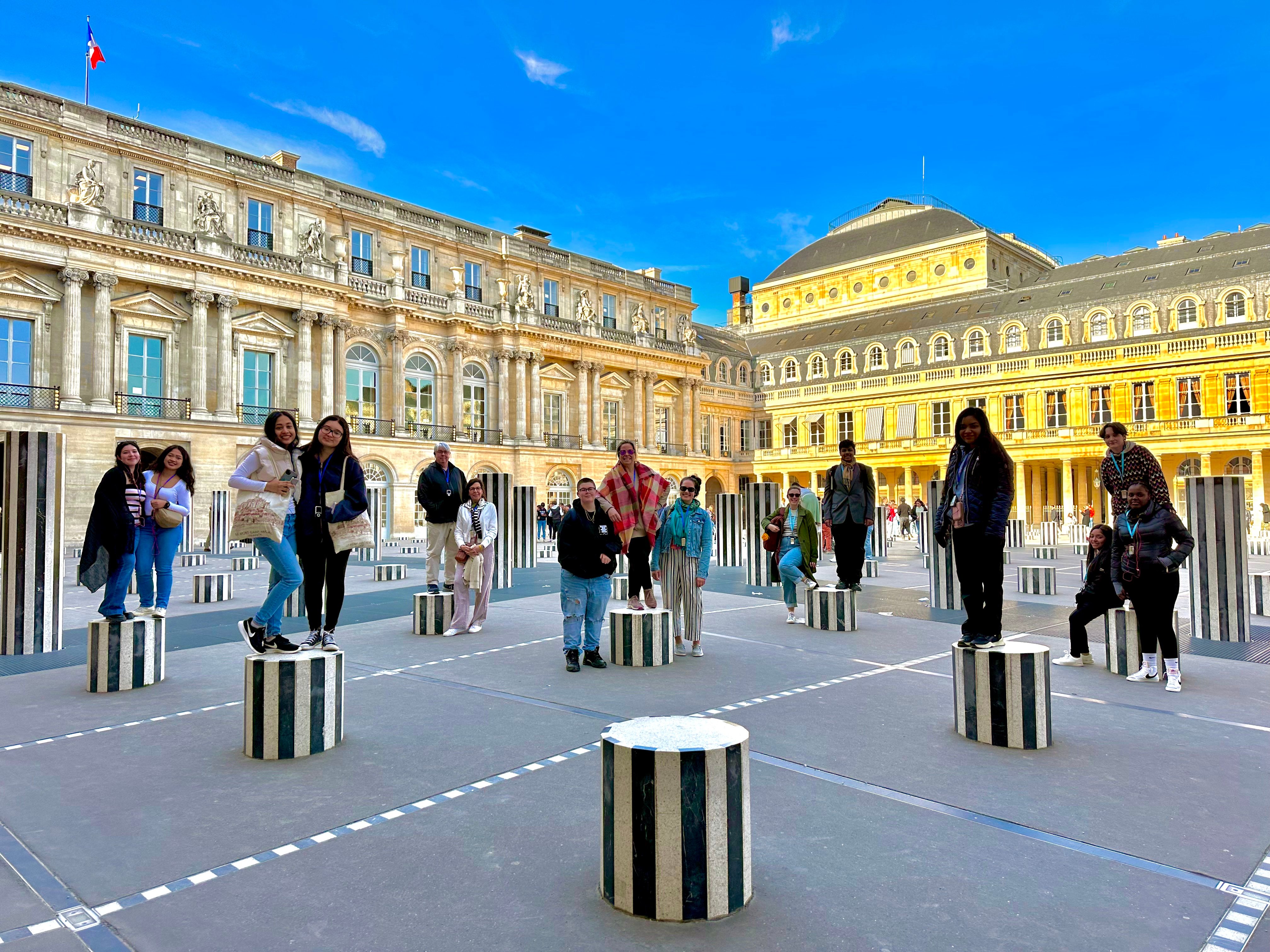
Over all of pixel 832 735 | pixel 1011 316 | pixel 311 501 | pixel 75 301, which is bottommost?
pixel 832 735

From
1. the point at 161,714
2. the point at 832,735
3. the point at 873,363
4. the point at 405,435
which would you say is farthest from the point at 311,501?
the point at 873,363

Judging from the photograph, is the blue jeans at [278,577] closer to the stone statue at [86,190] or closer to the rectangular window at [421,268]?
the stone statue at [86,190]

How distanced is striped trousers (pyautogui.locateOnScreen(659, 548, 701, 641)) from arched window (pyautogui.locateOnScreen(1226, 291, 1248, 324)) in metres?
43.2

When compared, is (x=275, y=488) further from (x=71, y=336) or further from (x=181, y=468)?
(x=71, y=336)

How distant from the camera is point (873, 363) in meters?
51.6

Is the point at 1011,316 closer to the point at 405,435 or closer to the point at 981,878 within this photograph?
the point at 405,435

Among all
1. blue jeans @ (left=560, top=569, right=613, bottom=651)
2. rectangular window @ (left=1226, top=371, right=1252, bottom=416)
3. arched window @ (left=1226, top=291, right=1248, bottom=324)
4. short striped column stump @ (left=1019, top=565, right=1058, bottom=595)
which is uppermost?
arched window @ (left=1226, top=291, right=1248, bottom=324)

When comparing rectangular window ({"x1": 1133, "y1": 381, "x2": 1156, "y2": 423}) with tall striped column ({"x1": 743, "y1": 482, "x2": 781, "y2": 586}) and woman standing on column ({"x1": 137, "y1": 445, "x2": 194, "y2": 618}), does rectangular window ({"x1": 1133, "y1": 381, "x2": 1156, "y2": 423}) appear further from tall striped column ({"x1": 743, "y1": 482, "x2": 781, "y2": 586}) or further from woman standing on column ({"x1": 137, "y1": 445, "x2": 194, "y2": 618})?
woman standing on column ({"x1": 137, "y1": 445, "x2": 194, "y2": 618})

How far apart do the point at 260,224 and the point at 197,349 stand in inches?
251

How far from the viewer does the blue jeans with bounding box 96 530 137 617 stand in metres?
6.39

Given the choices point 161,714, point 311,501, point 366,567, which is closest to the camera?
point 161,714

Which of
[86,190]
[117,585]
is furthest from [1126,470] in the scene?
[86,190]

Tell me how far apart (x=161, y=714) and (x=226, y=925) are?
320cm

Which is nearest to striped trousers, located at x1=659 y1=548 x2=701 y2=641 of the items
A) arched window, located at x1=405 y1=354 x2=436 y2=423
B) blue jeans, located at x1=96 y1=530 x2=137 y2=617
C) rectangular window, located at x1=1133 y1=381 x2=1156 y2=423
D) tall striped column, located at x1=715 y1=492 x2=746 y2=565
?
blue jeans, located at x1=96 y1=530 x2=137 y2=617
